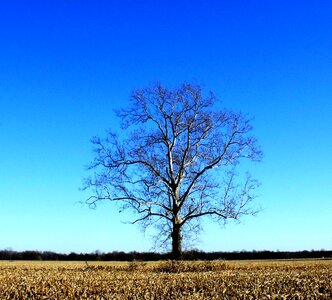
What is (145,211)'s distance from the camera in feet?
98.0

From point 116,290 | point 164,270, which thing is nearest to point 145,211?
point 164,270

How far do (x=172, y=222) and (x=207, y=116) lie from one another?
6692mm

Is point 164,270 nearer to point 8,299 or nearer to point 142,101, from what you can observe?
point 8,299

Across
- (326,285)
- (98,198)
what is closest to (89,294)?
(326,285)

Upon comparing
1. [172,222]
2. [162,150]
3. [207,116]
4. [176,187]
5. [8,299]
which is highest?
[207,116]

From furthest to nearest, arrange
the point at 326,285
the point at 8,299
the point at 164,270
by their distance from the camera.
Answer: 1. the point at 164,270
2. the point at 326,285
3. the point at 8,299

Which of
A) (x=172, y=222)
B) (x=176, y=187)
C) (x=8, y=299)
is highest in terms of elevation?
(x=176, y=187)

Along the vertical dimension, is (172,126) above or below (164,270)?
above

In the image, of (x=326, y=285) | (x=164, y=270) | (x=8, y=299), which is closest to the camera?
(x=8, y=299)

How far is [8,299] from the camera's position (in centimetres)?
1077

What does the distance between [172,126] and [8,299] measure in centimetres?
2099

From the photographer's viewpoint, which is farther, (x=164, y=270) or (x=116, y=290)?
(x=164, y=270)

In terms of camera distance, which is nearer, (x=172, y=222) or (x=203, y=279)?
(x=203, y=279)

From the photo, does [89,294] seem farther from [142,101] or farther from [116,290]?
[142,101]
